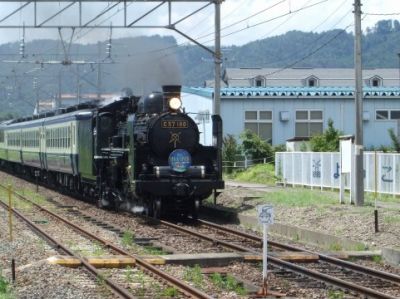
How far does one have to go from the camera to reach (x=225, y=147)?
43938 millimetres

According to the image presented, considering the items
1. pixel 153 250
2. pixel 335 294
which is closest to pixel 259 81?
pixel 153 250

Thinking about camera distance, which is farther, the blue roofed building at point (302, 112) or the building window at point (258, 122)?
the building window at point (258, 122)

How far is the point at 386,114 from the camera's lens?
47.3m

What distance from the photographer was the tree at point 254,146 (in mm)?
43906

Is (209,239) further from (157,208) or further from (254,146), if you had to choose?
(254,146)

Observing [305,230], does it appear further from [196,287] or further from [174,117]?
[196,287]

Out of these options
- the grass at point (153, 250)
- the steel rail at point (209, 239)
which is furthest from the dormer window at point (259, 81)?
the grass at point (153, 250)

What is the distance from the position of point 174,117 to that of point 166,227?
292 centimetres

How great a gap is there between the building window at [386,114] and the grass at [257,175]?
29.1ft

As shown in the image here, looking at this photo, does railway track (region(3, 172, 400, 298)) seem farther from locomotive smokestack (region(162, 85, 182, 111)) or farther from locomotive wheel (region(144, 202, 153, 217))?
locomotive smokestack (region(162, 85, 182, 111))

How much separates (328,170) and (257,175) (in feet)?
27.0

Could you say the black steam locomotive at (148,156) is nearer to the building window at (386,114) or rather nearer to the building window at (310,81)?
the building window at (386,114)

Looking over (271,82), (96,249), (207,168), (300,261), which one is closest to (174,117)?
(207,168)

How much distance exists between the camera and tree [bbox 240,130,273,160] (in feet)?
144
